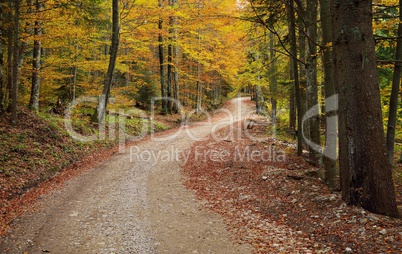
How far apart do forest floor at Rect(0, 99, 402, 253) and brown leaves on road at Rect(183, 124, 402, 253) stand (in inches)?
0.8

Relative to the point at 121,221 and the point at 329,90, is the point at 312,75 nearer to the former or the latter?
the point at 329,90

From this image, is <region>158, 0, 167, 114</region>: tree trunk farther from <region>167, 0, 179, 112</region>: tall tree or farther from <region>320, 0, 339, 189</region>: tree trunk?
<region>320, 0, 339, 189</region>: tree trunk

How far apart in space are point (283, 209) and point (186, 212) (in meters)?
2.43

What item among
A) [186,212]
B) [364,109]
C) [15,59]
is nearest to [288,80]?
[364,109]

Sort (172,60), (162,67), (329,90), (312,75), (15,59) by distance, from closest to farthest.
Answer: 1. (329,90)
2. (312,75)
3. (15,59)
4. (162,67)
5. (172,60)

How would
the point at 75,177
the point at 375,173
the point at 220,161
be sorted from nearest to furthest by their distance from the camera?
the point at 375,173 → the point at 75,177 → the point at 220,161

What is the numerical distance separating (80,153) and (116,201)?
5.56 m

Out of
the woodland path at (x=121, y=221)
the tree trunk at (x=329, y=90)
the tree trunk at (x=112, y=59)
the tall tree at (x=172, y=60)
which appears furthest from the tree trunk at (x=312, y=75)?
the tall tree at (x=172, y=60)

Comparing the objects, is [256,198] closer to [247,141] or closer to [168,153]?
[168,153]

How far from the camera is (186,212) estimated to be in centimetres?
695

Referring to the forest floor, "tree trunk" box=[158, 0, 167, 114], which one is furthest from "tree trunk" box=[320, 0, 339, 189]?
"tree trunk" box=[158, 0, 167, 114]

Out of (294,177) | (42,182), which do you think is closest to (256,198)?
(294,177)

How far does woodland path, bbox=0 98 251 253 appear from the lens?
5164mm

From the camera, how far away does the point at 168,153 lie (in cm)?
1343
